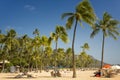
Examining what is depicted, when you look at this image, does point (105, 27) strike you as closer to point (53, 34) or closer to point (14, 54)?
point (53, 34)

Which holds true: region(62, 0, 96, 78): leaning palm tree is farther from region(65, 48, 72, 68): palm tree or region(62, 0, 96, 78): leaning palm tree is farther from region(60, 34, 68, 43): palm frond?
region(65, 48, 72, 68): palm tree

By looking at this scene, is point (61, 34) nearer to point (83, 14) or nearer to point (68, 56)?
point (83, 14)

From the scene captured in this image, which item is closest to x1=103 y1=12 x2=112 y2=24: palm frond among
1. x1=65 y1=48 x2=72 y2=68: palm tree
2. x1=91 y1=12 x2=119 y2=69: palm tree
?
x1=91 y1=12 x2=119 y2=69: palm tree

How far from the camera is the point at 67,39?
4516 cm

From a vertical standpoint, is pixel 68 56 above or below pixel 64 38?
below

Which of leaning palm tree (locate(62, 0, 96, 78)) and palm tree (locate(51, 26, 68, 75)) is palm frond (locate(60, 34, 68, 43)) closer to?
palm tree (locate(51, 26, 68, 75))

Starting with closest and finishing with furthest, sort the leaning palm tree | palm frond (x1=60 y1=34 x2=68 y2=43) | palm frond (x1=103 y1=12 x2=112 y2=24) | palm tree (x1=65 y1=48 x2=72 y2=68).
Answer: the leaning palm tree
palm frond (x1=103 y1=12 x2=112 y2=24)
palm frond (x1=60 y1=34 x2=68 y2=43)
palm tree (x1=65 y1=48 x2=72 y2=68)

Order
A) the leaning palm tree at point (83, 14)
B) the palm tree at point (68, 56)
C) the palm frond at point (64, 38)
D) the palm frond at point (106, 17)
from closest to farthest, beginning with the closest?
the leaning palm tree at point (83, 14), the palm frond at point (106, 17), the palm frond at point (64, 38), the palm tree at point (68, 56)

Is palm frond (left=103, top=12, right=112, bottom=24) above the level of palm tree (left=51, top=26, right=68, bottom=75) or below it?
above

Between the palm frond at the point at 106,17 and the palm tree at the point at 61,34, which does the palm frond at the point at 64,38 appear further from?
the palm frond at the point at 106,17

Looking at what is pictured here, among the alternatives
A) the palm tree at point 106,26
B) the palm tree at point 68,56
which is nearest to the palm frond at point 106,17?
the palm tree at point 106,26

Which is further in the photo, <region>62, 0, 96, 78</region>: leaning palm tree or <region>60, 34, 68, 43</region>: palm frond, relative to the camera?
<region>60, 34, 68, 43</region>: palm frond

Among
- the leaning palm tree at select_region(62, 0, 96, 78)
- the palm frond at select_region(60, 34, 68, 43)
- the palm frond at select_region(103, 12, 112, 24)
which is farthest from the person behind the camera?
the palm frond at select_region(60, 34, 68, 43)

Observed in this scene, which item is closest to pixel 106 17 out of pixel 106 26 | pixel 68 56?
pixel 106 26
